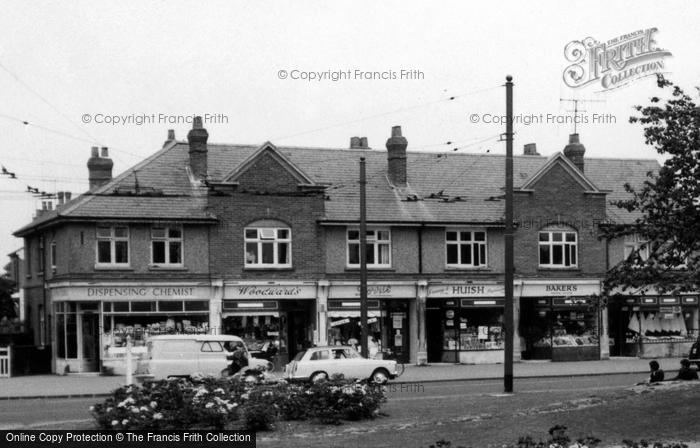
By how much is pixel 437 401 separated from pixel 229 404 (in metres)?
8.32

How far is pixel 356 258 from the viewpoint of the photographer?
4881cm

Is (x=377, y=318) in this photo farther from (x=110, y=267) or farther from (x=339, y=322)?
(x=110, y=267)

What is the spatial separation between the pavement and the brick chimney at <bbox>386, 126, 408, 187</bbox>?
8286mm

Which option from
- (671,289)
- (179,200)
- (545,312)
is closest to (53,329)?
(179,200)

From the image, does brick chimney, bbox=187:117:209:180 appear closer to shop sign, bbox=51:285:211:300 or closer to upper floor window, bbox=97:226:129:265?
A: upper floor window, bbox=97:226:129:265

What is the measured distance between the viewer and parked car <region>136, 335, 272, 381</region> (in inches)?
1427

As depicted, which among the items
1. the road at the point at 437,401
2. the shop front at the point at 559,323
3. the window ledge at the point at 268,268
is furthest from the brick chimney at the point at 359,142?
the road at the point at 437,401

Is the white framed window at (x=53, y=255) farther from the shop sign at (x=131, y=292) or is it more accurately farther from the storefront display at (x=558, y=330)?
the storefront display at (x=558, y=330)

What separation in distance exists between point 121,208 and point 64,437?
2764 cm

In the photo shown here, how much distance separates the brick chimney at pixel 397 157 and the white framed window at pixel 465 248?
329cm

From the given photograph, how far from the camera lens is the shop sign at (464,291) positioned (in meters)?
49.3

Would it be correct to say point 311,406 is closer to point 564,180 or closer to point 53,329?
point 53,329

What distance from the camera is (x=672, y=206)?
2111 cm

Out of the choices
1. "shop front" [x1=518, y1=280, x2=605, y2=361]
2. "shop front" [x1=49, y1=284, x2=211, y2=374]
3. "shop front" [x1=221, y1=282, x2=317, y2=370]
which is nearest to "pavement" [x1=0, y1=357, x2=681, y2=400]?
"shop front" [x1=49, y1=284, x2=211, y2=374]
